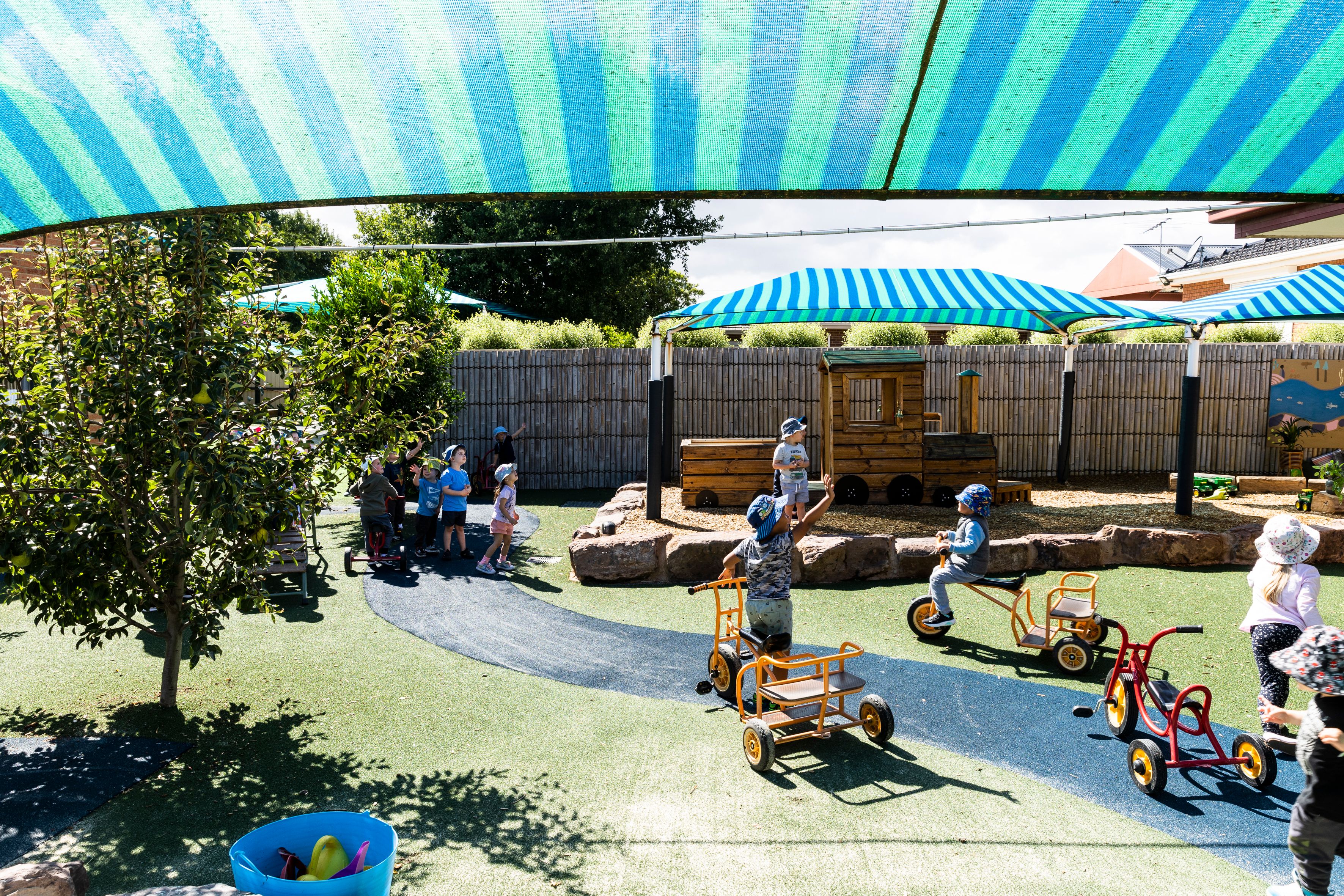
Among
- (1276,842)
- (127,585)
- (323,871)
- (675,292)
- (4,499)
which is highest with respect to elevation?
(675,292)

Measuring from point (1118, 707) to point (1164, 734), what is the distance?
0.44 meters

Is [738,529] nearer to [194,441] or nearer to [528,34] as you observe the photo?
[194,441]

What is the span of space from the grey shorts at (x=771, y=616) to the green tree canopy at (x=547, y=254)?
20509mm

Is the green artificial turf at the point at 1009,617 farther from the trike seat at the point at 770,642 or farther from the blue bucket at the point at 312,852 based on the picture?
the blue bucket at the point at 312,852

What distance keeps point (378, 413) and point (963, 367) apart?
12.6 m

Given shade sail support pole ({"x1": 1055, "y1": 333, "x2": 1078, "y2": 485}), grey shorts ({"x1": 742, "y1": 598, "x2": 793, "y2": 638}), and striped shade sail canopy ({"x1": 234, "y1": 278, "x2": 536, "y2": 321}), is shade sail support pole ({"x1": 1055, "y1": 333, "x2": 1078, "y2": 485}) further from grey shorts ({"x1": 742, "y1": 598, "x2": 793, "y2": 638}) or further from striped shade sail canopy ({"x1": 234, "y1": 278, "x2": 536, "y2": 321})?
striped shade sail canopy ({"x1": 234, "y1": 278, "x2": 536, "y2": 321})

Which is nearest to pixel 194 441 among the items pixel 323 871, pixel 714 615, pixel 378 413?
pixel 378 413

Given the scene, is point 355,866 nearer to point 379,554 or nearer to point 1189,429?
point 379,554

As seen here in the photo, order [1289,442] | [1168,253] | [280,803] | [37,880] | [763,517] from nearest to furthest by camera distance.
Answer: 1. [37,880]
2. [280,803]
3. [763,517]
4. [1289,442]
5. [1168,253]

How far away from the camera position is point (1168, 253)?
33.3 meters

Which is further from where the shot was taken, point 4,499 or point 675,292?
point 675,292

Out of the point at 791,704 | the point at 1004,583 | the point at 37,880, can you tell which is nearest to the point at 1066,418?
the point at 1004,583

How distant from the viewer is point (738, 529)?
10.5m

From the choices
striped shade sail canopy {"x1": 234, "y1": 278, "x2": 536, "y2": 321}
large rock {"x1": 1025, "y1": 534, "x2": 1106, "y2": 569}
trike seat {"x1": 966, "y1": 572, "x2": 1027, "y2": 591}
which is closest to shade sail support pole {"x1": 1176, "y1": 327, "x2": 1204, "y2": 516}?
large rock {"x1": 1025, "y1": 534, "x2": 1106, "y2": 569}
